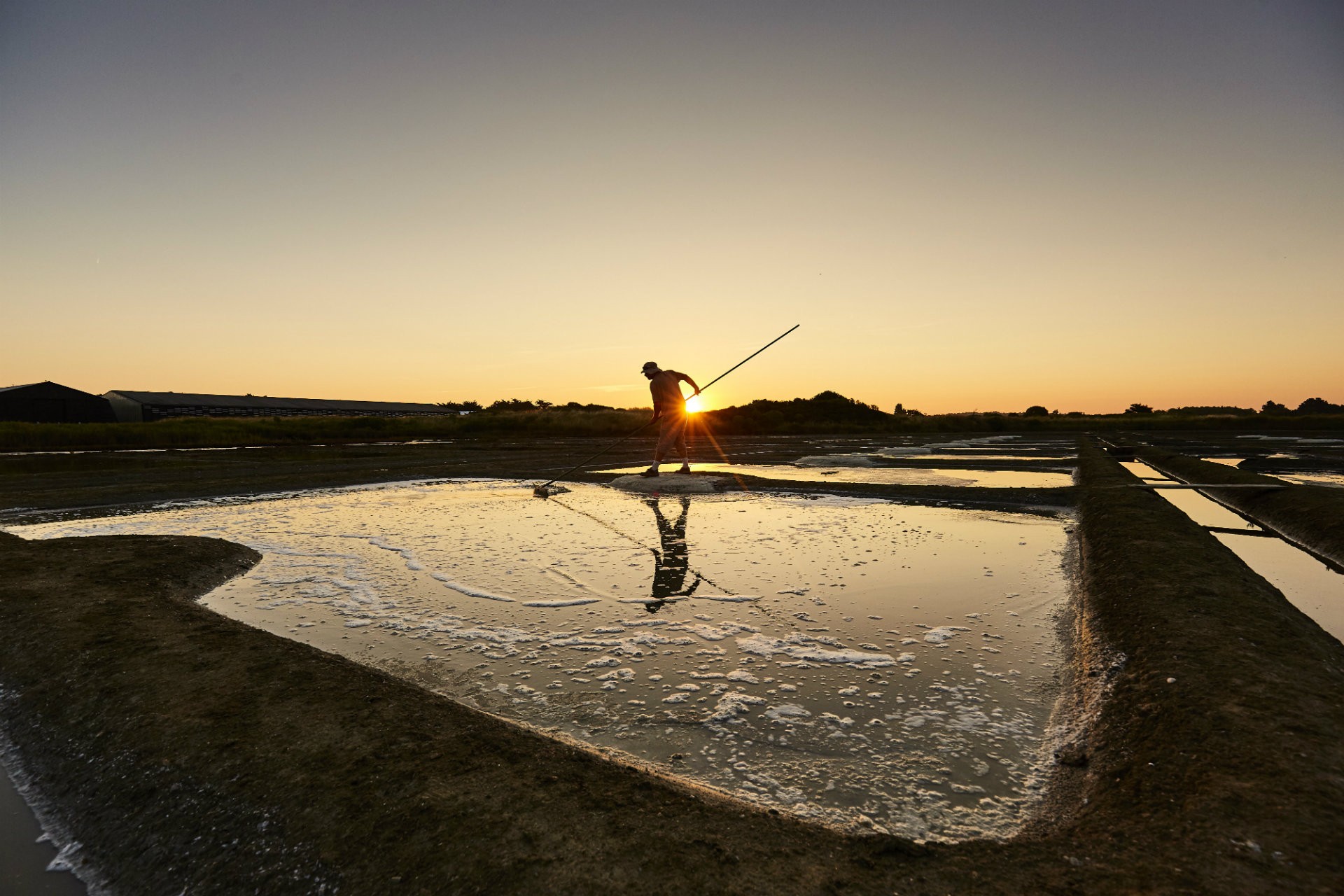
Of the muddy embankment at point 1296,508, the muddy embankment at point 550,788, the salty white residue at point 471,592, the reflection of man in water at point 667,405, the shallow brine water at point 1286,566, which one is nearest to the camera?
the muddy embankment at point 550,788

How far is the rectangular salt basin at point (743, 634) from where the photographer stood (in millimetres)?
2986

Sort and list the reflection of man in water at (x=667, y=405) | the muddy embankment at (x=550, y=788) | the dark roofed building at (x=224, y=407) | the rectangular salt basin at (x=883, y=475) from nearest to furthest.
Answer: the muddy embankment at (x=550, y=788), the reflection of man in water at (x=667, y=405), the rectangular salt basin at (x=883, y=475), the dark roofed building at (x=224, y=407)

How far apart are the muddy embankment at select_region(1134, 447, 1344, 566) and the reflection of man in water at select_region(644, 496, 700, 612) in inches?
318

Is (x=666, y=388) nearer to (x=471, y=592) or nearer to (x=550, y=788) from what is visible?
(x=471, y=592)

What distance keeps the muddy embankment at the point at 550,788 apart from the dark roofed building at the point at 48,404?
68.1 metres

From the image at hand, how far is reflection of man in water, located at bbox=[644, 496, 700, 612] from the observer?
604cm

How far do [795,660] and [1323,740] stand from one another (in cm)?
259

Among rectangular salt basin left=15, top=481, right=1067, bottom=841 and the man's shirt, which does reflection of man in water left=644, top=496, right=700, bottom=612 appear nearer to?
rectangular salt basin left=15, top=481, right=1067, bottom=841

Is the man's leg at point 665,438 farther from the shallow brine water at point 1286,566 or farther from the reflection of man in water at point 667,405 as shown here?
the shallow brine water at point 1286,566

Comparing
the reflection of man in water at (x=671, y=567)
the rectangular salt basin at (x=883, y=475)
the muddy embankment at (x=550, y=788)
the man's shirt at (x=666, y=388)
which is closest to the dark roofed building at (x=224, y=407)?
the rectangular salt basin at (x=883, y=475)

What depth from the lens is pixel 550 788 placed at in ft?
8.74

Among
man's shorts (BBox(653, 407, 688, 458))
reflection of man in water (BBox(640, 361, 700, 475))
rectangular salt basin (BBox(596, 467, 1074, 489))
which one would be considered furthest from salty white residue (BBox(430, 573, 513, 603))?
rectangular salt basin (BBox(596, 467, 1074, 489))

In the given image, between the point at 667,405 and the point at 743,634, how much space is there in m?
10.9

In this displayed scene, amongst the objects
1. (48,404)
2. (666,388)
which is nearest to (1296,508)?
(666,388)
